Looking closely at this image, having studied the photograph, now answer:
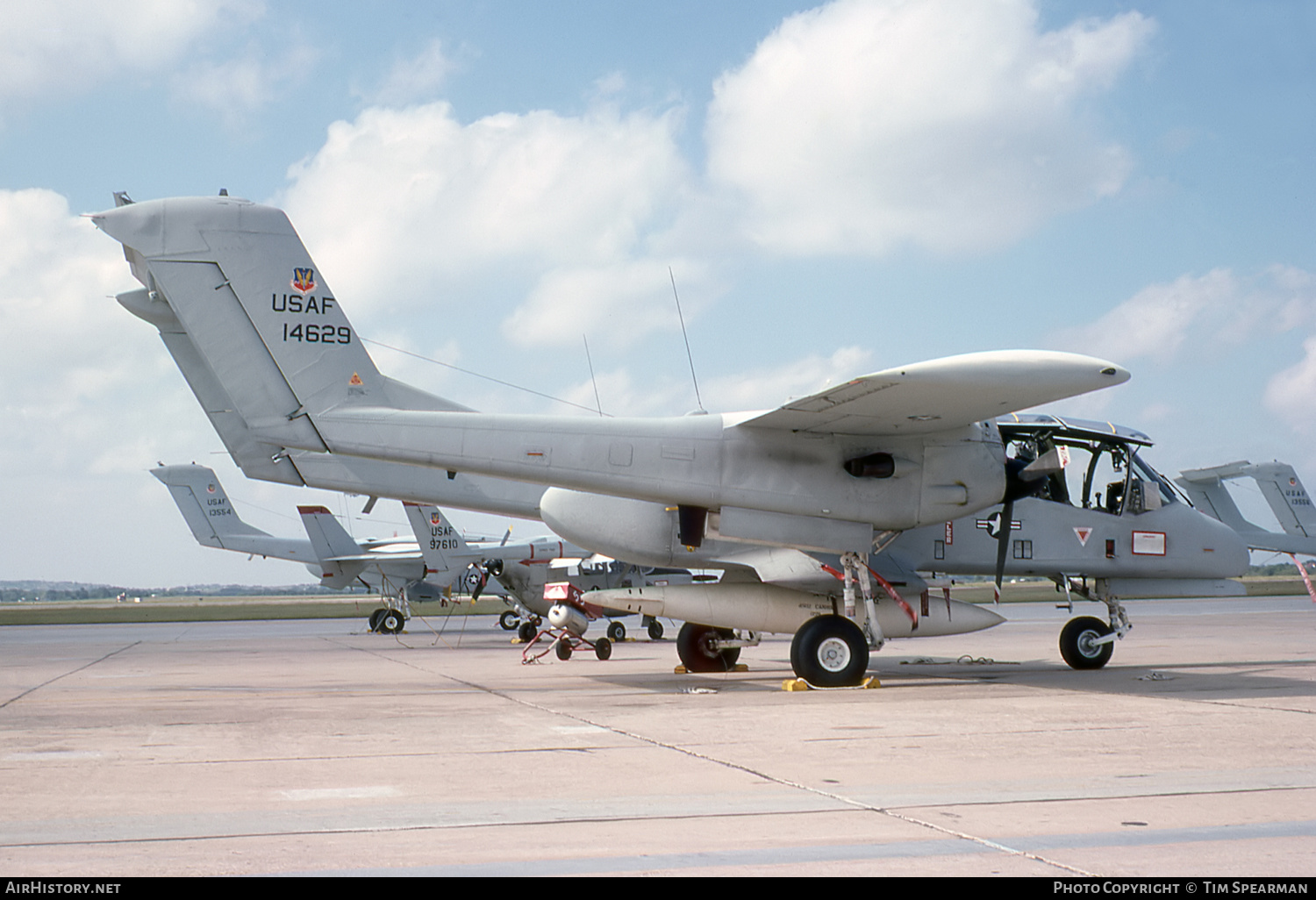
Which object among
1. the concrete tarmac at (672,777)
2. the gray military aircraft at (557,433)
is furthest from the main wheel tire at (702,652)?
the gray military aircraft at (557,433)

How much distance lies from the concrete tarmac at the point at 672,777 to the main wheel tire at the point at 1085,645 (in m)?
0.48

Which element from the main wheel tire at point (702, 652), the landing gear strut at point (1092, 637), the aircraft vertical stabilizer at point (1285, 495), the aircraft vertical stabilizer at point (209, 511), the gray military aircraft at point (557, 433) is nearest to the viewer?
the gray military aircraft at point (557, 433)

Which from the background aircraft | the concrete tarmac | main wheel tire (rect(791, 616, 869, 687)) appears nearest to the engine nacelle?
the concrete tarmac

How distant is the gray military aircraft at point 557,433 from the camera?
11.5 meters

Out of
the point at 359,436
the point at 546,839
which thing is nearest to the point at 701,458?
the point at 359,436

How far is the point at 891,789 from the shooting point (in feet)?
19.1

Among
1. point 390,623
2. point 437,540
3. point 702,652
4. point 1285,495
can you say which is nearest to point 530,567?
point 437,540

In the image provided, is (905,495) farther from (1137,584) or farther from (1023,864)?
(1023,864)

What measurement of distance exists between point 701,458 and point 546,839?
7.37 meters

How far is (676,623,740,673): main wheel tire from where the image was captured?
15.0m

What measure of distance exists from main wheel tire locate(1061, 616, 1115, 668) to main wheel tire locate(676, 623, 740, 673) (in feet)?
13.9

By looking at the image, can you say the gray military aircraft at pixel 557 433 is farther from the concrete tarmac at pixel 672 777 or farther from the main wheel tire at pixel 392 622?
the main wheel tire at pixel 392 622

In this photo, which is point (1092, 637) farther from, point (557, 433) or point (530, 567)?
point (530, 567)

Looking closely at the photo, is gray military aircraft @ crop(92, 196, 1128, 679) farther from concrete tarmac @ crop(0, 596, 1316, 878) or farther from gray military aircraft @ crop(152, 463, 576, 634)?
gray military aircraft @ crop(152, 463, 576, 634)
